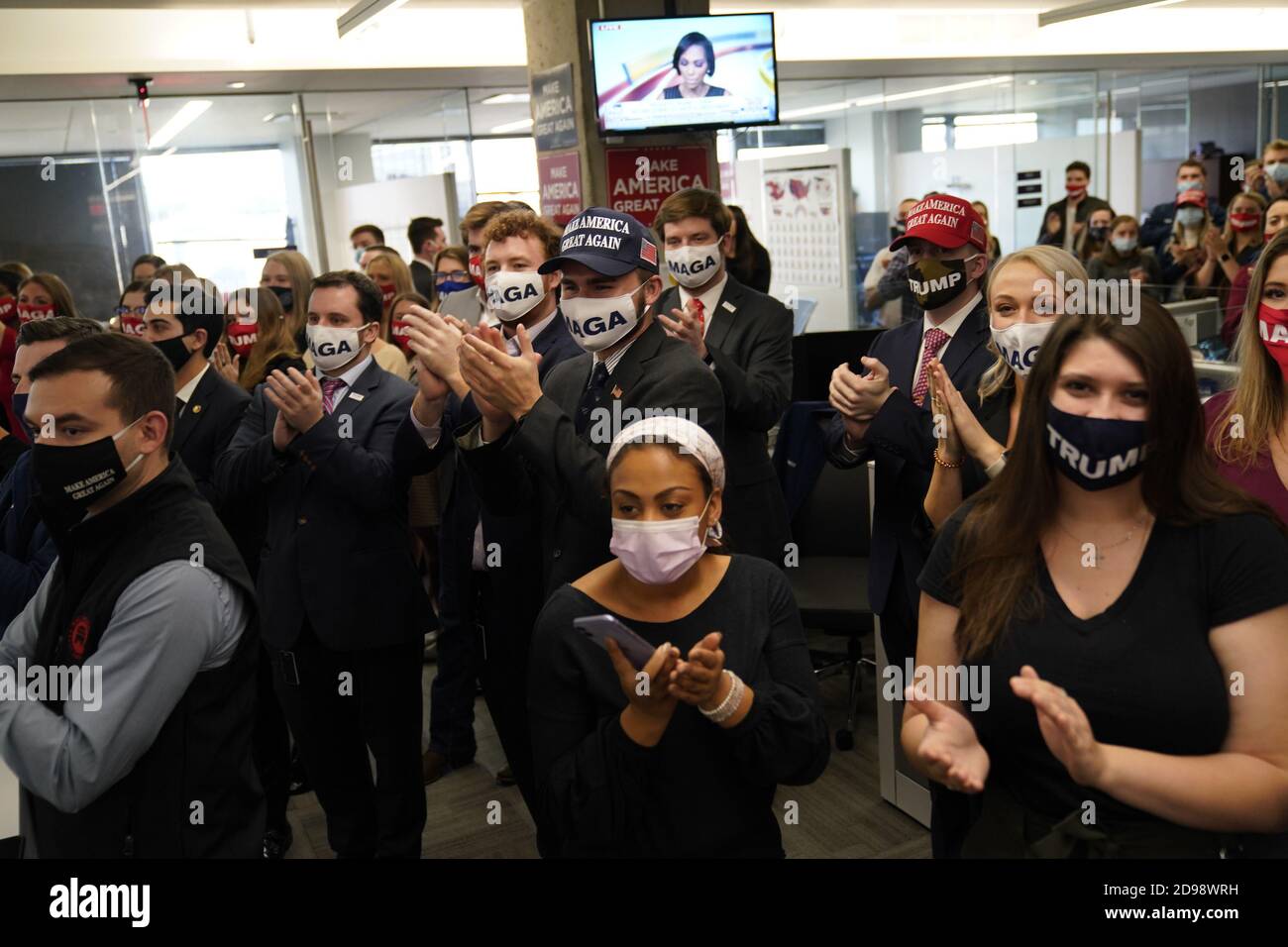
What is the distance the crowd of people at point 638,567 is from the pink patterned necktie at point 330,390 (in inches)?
0.5

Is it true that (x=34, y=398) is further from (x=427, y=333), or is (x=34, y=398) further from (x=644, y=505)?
(x=644, y=505)

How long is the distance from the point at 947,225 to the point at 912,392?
418mm

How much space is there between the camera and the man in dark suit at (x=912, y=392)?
2.63m

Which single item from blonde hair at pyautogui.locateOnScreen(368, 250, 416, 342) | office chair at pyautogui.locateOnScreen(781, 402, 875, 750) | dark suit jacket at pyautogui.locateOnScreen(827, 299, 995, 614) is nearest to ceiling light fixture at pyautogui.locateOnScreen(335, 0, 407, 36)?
blonde hair at pyautogui.locateOnScreen(368, 250, 416, 342)

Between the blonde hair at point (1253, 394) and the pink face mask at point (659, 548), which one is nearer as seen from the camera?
the pink face mask at point (659, 548)

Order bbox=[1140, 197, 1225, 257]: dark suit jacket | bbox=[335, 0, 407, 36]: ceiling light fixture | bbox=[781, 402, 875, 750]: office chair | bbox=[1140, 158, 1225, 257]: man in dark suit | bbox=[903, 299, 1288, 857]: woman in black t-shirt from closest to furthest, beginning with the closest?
bbox=[903, 299, 1288, 857]: woman in black t-shirt
bbox=[781, 402, 875, 750]: office chair
bbox=[335, 0, 407, 36]: ceiling light fixture
bbox=[1140, 158, 1225, 257]: man in dark suit
bbox=[1140, 197, 1225, 257]: dark suit jacket

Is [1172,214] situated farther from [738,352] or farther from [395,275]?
[738,352]

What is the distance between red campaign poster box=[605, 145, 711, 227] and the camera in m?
6.29

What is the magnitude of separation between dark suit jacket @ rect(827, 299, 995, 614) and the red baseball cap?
0.55 feet

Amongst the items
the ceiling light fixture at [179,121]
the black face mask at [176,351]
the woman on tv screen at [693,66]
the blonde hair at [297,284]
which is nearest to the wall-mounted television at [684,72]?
the woman on tv screen at [693,66]

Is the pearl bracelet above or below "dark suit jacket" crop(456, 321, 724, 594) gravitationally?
below

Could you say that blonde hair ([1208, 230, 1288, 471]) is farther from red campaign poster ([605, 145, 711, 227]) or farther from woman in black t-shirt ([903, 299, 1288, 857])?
red campaign poster ([605, 145, 711, 227])

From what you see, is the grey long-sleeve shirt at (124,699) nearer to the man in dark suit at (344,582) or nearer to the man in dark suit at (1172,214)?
the man in dark suit at (344,582)

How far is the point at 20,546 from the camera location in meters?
2.62
